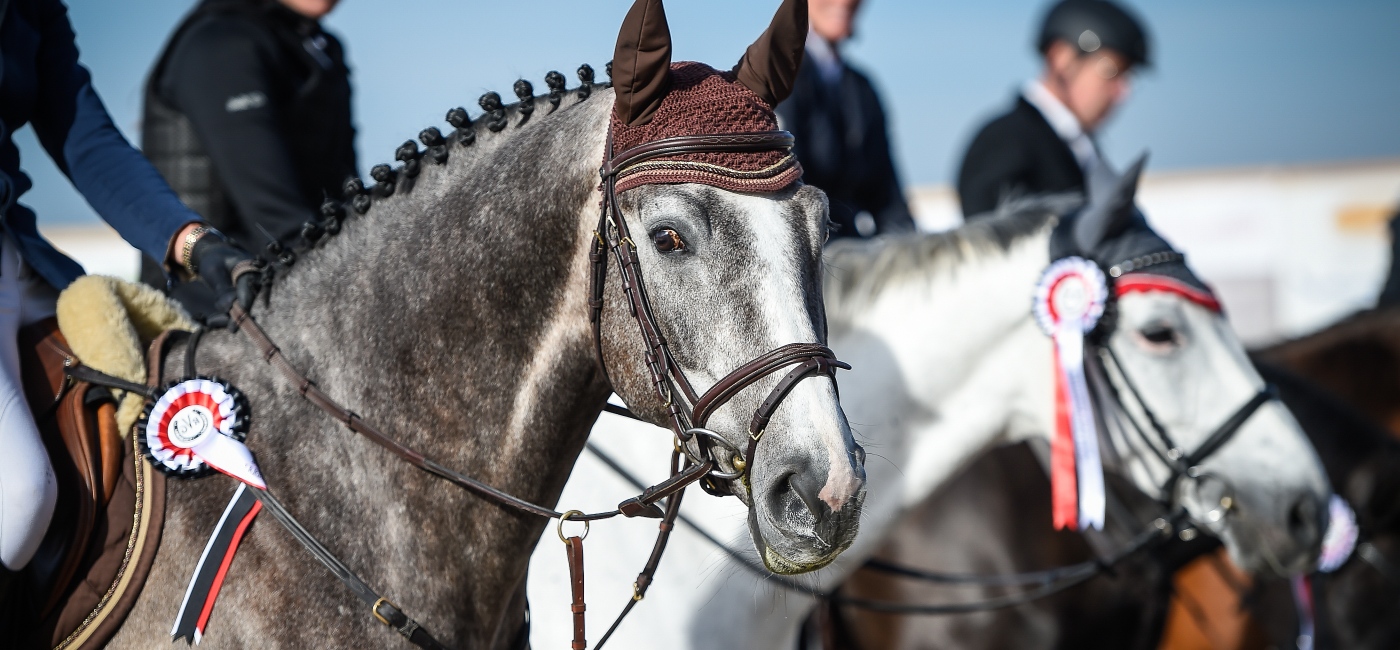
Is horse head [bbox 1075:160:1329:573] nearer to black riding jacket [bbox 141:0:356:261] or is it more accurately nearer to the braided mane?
the braided mane

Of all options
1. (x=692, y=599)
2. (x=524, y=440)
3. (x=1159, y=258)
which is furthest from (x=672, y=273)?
Result: (x=1159, y=258)

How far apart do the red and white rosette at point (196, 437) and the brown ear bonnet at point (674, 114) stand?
0.90m

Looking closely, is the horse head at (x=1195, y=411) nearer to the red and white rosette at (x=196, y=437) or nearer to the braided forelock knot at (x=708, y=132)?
the braided forelock knot at (x=708, y=132)

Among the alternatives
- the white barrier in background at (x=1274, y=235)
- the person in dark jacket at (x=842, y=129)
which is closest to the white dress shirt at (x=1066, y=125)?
the person in dark jacket at (x=842, y=129)

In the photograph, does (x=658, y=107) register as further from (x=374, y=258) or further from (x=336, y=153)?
(x=336, y=153)

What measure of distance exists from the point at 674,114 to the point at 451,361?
64cm

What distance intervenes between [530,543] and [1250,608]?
13.1ft

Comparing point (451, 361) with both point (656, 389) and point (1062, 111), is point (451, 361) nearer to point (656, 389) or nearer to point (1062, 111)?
point (656, 389)

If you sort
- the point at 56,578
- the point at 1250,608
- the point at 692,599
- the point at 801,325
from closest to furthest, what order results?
1. the point at 801,325
2. the point at 56,578
3. the point at 692,599
4. the point at 1250,608

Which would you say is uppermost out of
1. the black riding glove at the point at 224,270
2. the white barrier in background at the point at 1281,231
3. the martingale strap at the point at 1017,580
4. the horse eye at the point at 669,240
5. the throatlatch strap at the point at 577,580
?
the black riding glove at the point at 224,270

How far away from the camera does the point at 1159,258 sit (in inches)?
160

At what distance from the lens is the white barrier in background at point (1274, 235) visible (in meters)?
15.9

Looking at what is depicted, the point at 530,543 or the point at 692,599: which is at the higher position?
the point at 530,543

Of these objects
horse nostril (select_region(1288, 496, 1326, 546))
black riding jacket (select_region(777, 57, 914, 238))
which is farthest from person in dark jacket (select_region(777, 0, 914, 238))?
horse nostril (select_region(1288, 496, 1326, 546))
